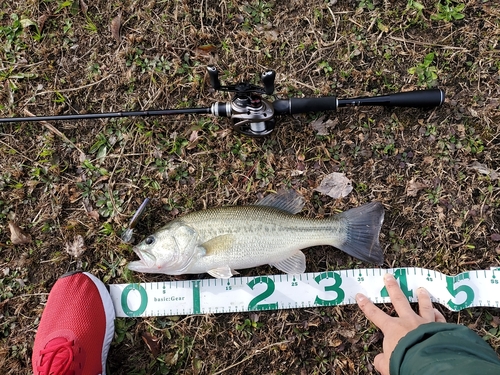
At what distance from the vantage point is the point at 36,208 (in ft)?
12.5

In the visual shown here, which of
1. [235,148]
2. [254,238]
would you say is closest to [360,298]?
[254,238]

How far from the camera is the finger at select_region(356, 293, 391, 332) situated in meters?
3.38

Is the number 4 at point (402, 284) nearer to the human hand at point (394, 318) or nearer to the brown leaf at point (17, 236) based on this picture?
the human hand at point (394, 318)

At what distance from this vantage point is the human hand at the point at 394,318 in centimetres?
328

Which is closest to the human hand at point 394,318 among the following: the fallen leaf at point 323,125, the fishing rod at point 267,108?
the fallen leaf at point 323,125

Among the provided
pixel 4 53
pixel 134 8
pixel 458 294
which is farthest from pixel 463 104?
pixel 4 53

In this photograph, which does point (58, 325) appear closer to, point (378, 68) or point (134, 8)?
point (134, 8)

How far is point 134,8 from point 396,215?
3312 mm

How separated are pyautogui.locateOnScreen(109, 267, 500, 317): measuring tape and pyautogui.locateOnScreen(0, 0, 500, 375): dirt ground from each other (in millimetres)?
102

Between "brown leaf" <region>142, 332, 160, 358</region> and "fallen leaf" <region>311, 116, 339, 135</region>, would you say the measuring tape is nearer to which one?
"brown leaf" <region>142, 332, 160, 358</region>

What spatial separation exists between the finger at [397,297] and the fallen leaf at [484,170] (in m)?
1.32

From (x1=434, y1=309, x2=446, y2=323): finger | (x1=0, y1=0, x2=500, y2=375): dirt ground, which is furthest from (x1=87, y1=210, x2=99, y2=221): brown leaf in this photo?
(x1=434, y1=309, x2=446, y2=323): finger

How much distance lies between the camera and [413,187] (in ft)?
12.2

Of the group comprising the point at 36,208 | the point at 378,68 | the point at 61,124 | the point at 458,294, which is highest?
the point at 378,68
